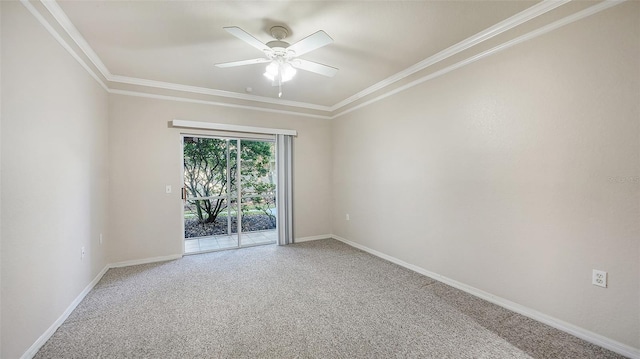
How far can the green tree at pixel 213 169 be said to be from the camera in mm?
4555

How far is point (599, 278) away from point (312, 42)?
9.35 ft

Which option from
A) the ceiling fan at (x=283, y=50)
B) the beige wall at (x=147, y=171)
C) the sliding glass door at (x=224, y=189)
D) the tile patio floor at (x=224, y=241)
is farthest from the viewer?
the sliding glass door at (x=224, y=189)

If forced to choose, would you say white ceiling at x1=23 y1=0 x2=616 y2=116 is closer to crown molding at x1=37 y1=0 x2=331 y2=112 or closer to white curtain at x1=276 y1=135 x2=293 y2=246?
crown molding at x1=37 y1=0 x2=331 y2=112

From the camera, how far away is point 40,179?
6.28 ft

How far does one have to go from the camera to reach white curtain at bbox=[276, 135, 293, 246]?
4.62 m

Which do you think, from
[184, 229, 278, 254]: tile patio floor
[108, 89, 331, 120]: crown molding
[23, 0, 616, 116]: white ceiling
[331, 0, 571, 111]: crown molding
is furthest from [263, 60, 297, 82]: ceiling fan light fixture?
[184, 229, 278, 254]: tile patio floor

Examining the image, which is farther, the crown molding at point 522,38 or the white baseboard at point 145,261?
the white baseboard at point 145,261

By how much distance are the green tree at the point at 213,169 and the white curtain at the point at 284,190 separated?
43 centimetres

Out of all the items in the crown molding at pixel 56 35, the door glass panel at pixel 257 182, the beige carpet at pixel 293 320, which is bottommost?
the beige carpet at pixel 293 320

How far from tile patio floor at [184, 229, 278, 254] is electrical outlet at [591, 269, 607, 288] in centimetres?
413

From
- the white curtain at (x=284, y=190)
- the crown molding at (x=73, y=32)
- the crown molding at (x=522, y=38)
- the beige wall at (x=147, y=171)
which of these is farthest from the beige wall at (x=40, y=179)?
the crown molding at (x=522, y=38)

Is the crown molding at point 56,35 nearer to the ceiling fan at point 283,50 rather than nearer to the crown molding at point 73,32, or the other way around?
the crown molding at point 73,32

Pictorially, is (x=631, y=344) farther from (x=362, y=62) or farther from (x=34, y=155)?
(x=34, y=155)

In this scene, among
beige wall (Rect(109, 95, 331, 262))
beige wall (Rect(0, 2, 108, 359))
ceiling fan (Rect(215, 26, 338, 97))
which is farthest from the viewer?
beige wall (Rect(109, 95, 331, 262))
